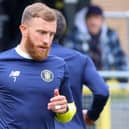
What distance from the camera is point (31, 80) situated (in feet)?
19.0

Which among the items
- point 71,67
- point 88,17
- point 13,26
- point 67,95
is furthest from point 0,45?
point 67,95

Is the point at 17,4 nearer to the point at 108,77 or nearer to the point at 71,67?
the point at 108,77

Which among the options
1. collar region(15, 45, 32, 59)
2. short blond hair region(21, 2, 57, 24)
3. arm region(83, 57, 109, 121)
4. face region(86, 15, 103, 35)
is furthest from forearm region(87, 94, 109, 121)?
face region(86, 15, 103, 35)

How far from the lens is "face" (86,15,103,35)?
10.4m

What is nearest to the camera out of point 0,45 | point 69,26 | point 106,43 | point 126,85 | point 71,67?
point 71,67

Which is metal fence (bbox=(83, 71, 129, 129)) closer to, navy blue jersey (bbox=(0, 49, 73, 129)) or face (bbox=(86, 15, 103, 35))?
face (bbox=(86, 15, 103, 35))

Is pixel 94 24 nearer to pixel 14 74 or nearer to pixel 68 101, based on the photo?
pixel 68 101

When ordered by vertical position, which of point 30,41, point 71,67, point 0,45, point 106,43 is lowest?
point 0,45

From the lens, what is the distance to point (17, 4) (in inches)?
506

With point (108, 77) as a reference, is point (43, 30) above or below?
above

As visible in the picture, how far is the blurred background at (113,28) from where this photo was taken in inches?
360

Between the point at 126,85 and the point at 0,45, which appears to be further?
the point at 0,45

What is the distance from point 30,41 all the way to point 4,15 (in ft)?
24.9

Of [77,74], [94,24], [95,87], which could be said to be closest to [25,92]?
[77,74]
